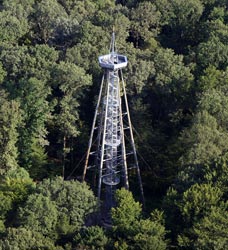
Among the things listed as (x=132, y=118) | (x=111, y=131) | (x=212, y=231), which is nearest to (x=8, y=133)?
(x=111, y=131)

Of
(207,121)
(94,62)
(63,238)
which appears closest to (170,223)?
(63,238)

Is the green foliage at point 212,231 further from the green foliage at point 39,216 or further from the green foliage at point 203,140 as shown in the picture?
the green foliage at point 39,216

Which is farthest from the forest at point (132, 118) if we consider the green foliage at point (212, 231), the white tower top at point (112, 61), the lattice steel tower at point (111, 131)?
the white tower top at point (112, 61)

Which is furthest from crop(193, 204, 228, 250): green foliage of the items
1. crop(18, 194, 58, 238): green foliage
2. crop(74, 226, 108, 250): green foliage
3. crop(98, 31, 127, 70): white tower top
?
crop(98, 31, 127, 70): white tower top

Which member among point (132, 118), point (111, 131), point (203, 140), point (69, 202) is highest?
point (132, 118)

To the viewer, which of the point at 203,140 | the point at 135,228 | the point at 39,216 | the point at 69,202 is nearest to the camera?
the point at 135,228

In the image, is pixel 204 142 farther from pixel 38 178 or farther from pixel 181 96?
pixel 38 178

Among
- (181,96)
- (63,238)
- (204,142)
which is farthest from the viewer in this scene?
(181,96)

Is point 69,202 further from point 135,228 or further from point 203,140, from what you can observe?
point 203,140

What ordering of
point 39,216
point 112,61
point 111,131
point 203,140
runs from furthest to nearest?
point 111,131 → point 203,140 → point 112,61 → point 39,216
